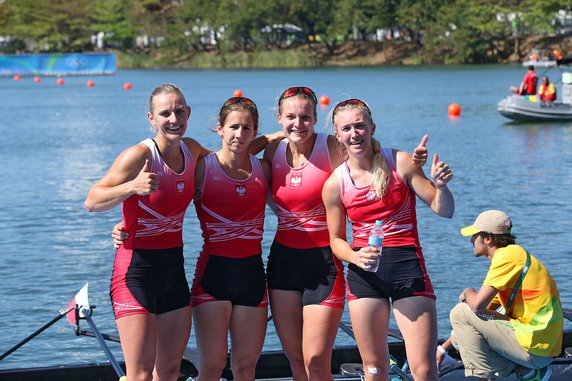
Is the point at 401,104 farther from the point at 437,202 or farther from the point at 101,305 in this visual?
the point at 437,202

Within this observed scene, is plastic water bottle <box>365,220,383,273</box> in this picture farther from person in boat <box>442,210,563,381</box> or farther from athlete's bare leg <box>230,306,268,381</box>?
person in boat <box>442,210,563,381</box>

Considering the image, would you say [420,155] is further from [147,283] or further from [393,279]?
[147,283]

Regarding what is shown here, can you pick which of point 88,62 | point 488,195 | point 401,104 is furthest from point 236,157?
point 88,62

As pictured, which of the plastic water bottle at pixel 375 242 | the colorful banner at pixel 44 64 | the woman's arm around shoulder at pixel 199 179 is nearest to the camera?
the plastic water bottle at pixel 375 242

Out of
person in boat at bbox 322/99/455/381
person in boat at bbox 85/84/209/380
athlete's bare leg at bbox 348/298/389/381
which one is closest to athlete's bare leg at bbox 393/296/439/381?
person in boat at bbox 322/99/455/381

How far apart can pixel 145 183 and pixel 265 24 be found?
9616 cm

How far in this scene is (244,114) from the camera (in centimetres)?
552

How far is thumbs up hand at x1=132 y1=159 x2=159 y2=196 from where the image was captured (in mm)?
5035

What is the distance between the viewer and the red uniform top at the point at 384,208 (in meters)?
5.43

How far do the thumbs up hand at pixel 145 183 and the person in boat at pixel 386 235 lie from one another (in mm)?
1067

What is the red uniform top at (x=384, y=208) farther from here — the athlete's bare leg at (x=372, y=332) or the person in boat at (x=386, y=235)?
the athlete's bare leg at (x=372, y=332)

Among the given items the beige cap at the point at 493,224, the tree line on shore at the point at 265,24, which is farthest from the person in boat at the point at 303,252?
the tree line on shore at the point at 265,24

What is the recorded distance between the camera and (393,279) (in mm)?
5387

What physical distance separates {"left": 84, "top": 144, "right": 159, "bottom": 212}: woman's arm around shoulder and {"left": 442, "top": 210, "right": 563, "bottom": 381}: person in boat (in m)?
2.16
